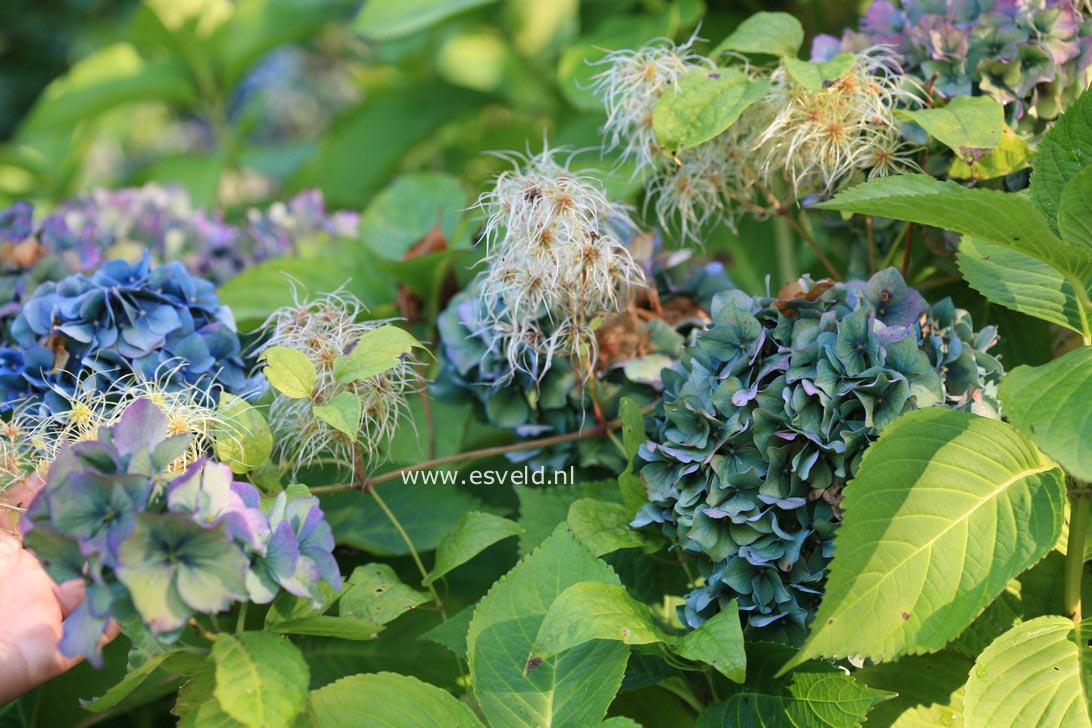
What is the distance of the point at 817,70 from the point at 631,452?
1.20ft

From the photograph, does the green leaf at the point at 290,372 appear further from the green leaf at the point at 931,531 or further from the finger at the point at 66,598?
the green leaf at the point at 931,531

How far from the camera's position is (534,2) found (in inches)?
80.3

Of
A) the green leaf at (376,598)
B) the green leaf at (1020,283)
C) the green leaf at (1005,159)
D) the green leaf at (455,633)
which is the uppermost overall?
the green leaf at (1005,159)

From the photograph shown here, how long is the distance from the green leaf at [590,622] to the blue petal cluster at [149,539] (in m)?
0.16

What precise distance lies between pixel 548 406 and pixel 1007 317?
19.0 inches

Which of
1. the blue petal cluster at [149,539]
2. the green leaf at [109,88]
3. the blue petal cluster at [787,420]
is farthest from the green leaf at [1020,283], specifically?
the green leaf at [109,88]

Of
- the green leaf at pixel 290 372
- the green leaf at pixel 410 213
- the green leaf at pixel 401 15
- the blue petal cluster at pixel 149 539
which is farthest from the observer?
the green leaf at pixel 401 15

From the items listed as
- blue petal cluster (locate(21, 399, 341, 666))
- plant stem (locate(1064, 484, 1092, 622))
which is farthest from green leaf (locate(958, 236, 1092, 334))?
blue petal cluster (locate(21, 399, 341, 666))

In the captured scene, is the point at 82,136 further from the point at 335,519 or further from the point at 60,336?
the point at 335,519

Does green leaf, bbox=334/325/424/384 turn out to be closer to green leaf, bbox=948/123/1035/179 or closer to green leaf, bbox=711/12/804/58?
green leaf, bbox=711/12/804/58

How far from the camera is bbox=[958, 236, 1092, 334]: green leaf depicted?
0.74 m

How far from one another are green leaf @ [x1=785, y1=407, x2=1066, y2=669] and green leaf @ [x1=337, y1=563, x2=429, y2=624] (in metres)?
0.30

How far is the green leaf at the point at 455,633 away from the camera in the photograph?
786mm

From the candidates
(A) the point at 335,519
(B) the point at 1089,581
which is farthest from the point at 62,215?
(B) the point at 1089,581
